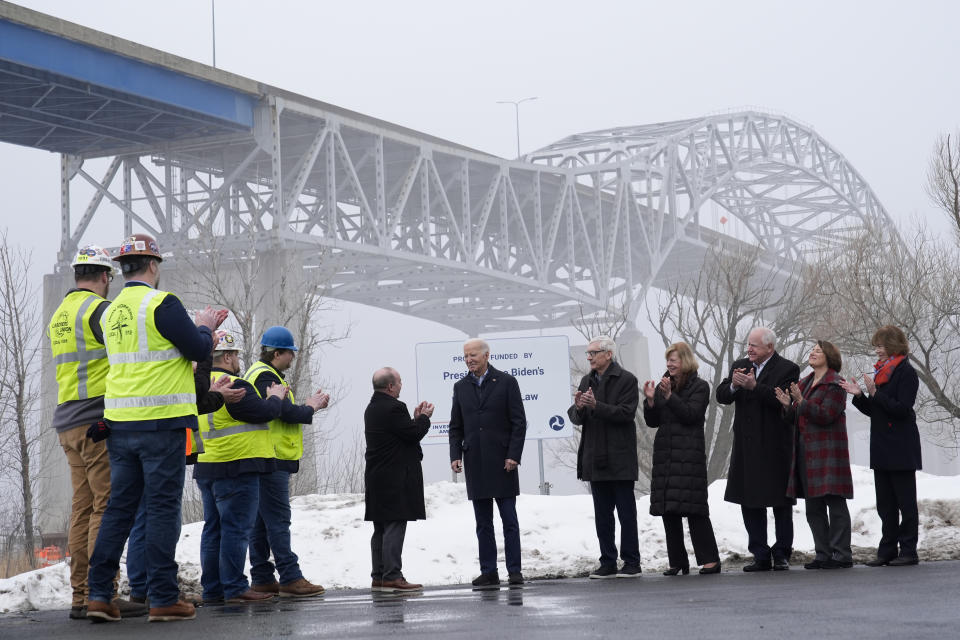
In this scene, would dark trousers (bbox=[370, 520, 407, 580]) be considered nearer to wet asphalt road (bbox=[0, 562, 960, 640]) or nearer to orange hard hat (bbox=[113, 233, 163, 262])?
wet asphalt road (bbox=[0, 562, 960, 640])

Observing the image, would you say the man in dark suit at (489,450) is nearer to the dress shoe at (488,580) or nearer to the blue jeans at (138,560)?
the dress shoe at (488,580)

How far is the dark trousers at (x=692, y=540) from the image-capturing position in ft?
34.5

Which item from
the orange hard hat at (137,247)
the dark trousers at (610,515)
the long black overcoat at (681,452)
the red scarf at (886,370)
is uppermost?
the orange hard hat at (137,247)

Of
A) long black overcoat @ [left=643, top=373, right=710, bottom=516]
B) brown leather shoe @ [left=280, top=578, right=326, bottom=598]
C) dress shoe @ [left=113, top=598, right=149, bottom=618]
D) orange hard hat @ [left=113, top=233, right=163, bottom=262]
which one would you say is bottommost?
brown leather shoe @ [left=280, top=578, right=326, bottom=598]

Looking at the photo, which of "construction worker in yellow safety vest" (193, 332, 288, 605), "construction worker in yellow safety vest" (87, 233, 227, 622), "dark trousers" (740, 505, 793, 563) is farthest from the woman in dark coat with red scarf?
"construction worker in yellow safety vest" (87, 233, 227, 622)

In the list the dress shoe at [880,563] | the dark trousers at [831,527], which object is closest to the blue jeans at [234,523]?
the dark trousers at [831,527]

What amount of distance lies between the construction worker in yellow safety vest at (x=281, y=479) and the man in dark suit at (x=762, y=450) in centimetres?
323

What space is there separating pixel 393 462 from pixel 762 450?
112 inches

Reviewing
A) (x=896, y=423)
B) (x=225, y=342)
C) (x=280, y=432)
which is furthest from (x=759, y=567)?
(x=225, y=342)

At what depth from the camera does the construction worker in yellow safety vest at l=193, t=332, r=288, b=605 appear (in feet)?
30.1

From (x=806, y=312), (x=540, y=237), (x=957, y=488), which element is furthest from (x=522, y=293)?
(x=957, y=488)

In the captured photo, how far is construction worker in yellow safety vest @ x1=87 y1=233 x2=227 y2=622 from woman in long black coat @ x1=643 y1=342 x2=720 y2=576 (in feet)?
13.0

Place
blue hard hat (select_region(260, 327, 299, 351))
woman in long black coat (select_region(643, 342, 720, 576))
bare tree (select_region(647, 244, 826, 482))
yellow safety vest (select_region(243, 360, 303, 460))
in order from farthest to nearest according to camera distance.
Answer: bare tree (select_region(647, 244, 826, 482))
woman in long black coat (select_region(643, 342, 720, 576))
blue hard hat (select_region(260, 327, 299, 351))
yellow safety vest (select_region(243, 360, 303, 460))

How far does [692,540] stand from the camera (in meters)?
10.6
